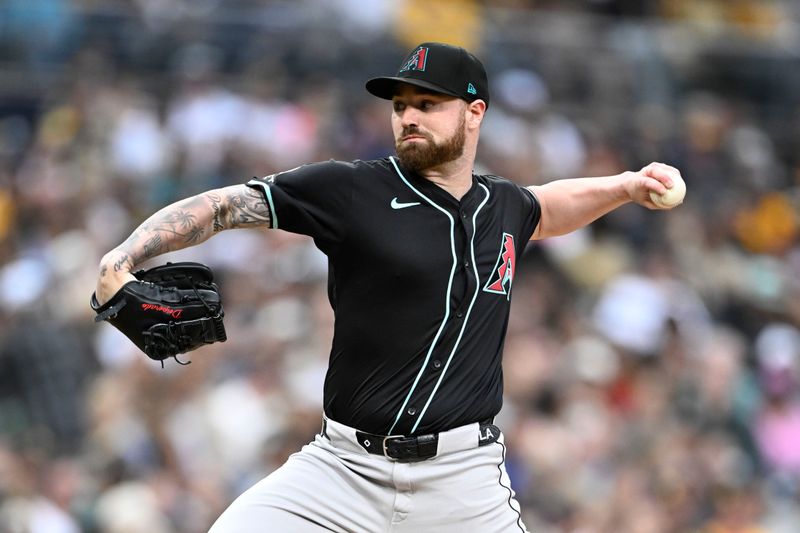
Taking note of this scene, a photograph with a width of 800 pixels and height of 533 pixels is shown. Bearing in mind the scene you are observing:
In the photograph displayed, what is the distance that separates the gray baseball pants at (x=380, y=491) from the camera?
14.8 feet

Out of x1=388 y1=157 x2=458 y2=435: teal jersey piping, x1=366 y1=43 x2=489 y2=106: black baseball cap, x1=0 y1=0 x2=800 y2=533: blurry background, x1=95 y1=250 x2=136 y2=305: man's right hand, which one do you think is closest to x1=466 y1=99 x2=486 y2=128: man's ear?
x1=366 y1=43 x2=489 y2=106: black baseball cap

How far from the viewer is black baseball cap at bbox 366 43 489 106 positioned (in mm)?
4730

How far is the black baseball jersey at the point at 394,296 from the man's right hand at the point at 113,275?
1.87ft

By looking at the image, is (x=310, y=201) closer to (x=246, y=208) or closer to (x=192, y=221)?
(x=246, y=208)

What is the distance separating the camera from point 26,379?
9.29 metres

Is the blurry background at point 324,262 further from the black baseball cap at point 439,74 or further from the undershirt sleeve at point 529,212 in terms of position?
the black baseball cap at point 439,74

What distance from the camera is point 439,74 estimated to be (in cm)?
476

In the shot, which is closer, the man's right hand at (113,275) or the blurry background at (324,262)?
the man's right hand at (113,275)

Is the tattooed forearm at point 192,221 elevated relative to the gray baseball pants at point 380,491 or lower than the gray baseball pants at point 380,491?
elevated

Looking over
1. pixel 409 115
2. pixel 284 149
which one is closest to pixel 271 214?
pixel 409 115

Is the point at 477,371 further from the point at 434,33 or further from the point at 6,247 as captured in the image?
the point at 434,33

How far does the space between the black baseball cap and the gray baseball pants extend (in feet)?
4.05

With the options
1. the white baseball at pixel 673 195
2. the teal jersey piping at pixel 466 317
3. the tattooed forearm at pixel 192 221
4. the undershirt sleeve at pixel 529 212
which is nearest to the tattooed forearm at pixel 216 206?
the tattooed forearm at pixel 192 221

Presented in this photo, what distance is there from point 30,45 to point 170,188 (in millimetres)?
1964
